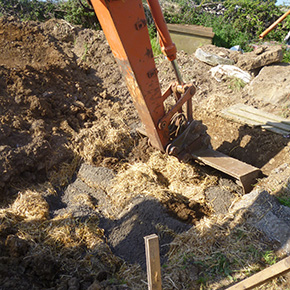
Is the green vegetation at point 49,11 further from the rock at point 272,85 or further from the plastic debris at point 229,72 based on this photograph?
the rock at point 272,85

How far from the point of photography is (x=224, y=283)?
2859mm

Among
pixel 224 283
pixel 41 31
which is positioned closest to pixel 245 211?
pixel 224 283

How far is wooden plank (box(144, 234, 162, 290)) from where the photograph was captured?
1.78m

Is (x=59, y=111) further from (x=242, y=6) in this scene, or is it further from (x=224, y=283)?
(x=242, y=6)

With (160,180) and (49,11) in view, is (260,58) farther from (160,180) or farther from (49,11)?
(49,11)

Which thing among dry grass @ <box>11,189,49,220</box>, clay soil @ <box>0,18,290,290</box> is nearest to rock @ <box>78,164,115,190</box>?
clay soil @ <box>0,18,290,290</box>

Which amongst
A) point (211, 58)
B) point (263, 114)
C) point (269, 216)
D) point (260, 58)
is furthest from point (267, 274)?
point (211, 58)

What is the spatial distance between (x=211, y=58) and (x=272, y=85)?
164 centimetres

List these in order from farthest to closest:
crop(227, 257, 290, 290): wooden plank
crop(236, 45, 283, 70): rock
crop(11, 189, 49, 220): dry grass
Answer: crop(236, 45, 283, 70): rock
crop(11, 189, 49, 220): dry grass
crop(227, 257, 290, 290): wooden plank

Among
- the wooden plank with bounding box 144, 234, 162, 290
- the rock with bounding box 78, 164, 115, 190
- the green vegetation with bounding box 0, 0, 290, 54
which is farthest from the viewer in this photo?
the green vegetation with bounding box 0, 0, 290, 54

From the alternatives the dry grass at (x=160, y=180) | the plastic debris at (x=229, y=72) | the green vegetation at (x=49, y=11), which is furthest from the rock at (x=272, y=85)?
the green vegetation at (x=49, y=11)

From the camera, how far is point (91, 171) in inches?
183

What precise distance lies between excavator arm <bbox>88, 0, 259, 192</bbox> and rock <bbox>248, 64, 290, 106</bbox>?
6.75 feet

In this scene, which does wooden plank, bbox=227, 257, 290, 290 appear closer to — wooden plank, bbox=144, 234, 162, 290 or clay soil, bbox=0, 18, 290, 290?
wooden plank, bbox=144, 234, 162, 290
